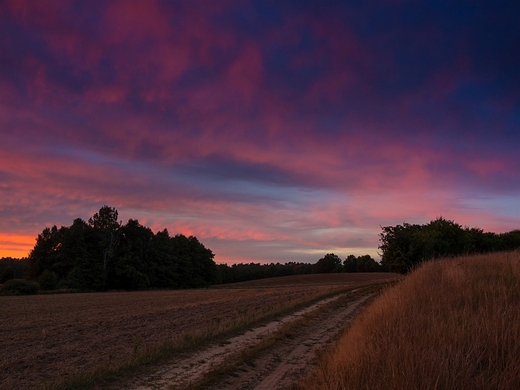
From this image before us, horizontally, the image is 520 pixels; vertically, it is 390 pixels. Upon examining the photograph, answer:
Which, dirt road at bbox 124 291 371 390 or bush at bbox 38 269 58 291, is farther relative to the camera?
bush at bbox 38 269 58 291

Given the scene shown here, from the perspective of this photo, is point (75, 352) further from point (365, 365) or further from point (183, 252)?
point (183, 252)

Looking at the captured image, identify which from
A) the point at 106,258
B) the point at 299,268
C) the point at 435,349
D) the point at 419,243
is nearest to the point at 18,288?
the point at 106,258

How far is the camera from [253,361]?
10664 mm

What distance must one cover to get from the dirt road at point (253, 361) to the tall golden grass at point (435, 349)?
174cm

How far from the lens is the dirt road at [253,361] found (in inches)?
344

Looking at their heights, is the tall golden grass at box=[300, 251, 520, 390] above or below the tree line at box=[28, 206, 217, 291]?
below

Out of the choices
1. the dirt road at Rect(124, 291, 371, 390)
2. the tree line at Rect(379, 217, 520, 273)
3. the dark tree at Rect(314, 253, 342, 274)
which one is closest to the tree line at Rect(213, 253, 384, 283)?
the dark tree at Rect(314, 253, 342, 274)

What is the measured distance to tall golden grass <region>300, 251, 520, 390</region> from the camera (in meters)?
5.61

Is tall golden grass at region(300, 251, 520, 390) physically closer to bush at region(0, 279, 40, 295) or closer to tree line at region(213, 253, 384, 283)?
bush at region(0, 279, 40, 295)

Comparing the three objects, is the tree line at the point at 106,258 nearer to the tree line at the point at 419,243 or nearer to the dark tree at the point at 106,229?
the dark tree at the point at 106,229

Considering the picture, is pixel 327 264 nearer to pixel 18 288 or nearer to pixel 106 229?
pixel 106 229

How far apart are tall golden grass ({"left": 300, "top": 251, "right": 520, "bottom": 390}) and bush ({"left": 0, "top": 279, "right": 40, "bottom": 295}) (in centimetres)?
5981

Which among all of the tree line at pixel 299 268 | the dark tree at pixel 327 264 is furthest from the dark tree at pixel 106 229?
the dark tree at pixel 327 264

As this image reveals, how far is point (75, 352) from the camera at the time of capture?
39.5ft
